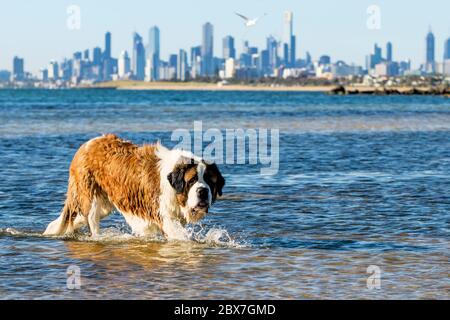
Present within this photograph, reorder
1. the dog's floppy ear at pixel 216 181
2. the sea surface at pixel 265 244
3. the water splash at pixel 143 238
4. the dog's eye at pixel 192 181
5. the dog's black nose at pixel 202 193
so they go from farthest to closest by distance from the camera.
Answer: the water splash at pixel 143 238 → the dog's floppy ear at pixel 216 181 → the dog's eye at pixel 192 181 → the dog's black nose at pixel 202 193 → the sea surface at pixel 265 244

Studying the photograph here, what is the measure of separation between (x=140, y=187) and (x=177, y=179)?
2.54 feet

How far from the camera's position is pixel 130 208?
13.4 meters

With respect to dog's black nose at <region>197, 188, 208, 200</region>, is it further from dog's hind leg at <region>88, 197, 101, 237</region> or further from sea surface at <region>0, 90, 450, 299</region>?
dog's hind leg at <region>88, 197, 101, 237</region>

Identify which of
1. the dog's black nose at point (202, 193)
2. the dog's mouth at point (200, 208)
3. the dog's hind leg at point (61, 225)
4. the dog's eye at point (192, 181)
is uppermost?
the dog's eye at point (192, 181)

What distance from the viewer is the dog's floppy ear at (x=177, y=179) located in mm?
12641

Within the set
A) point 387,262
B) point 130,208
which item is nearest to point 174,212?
point 130,208

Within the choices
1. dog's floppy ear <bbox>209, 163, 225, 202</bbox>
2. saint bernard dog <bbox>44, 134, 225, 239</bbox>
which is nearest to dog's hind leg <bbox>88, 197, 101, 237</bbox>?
saint bernard dog <bbox>44, 134, 225, 239</bbox>

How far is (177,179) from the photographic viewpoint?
41.6 feet

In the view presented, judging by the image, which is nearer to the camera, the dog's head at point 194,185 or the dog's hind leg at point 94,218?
the dog's head at point 194,185

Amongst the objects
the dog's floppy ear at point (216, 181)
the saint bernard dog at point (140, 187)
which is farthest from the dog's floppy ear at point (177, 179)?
the dog's floppy ear at point (216, 181)

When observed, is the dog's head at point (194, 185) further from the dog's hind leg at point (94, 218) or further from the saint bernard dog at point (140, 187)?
the dog's hind leg at point (94, 218)

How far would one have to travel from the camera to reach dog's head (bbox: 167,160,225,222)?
12.5 meters

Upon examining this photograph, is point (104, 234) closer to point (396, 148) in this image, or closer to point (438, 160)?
point (438, 160)

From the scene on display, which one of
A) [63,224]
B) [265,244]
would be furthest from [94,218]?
[265,244]
